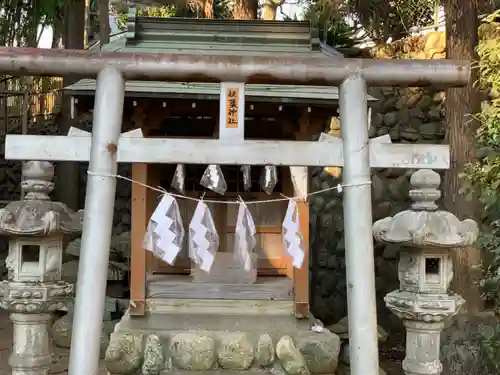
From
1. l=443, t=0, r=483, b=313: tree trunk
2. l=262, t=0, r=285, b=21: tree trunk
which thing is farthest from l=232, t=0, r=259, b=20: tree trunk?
l=443, t=0, r=483, b=313: tree trunk

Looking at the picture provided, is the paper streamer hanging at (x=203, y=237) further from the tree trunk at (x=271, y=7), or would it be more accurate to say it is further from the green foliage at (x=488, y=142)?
the tree trunk at (x=271, y=7)

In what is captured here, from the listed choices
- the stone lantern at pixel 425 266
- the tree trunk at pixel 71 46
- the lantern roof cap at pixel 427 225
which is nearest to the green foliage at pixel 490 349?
→ the stone lantern at pixel 425 266

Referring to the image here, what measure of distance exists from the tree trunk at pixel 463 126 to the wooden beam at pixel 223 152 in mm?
3155

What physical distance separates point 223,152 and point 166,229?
82 centimetres

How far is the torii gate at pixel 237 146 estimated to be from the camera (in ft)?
12.5

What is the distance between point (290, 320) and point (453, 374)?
2.00 m

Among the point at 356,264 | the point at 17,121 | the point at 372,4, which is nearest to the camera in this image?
the point at 356,264

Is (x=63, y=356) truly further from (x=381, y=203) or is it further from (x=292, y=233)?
(x=381, y=203)

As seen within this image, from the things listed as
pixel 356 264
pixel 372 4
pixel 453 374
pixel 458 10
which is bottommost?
pixel 453 374

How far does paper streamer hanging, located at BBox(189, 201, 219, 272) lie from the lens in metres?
4.45

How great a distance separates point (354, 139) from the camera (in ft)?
12.8

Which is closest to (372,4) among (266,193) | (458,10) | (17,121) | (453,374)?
(458,10)

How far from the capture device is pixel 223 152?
3.90 meters

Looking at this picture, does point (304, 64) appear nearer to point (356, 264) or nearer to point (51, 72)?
point (356, 264)
